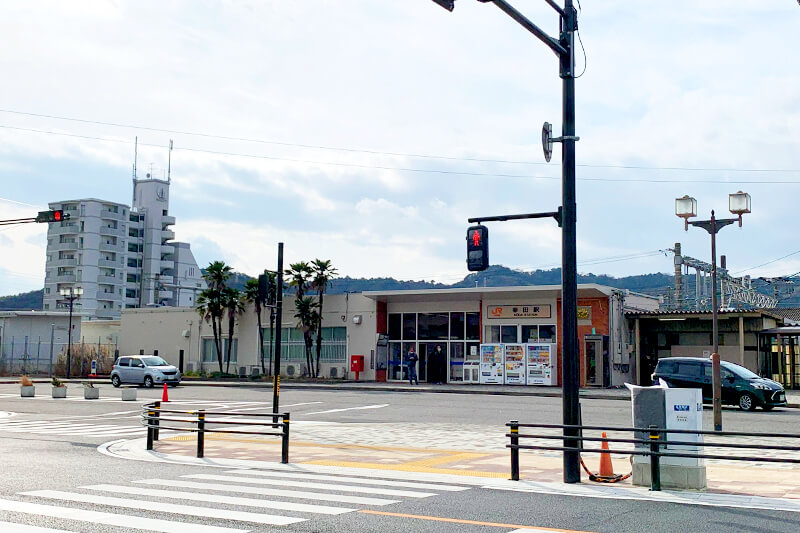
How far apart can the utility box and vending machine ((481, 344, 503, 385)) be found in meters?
30.4

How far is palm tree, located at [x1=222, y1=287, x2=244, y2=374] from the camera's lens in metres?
50.0

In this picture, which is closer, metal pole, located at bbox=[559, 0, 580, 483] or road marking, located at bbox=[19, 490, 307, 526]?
road marking, located at bbox=[19, 490, 307, 526]

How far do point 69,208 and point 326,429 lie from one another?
98.8 m

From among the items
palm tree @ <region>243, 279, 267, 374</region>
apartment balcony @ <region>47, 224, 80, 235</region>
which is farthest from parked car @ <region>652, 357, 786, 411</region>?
apartment balcony @ <region>47, 224, 80, 235</region>

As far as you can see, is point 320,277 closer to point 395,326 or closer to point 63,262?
point 395,326

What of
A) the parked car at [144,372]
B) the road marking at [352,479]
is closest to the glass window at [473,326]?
the parked car at [144,372]

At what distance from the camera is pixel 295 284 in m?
47.5

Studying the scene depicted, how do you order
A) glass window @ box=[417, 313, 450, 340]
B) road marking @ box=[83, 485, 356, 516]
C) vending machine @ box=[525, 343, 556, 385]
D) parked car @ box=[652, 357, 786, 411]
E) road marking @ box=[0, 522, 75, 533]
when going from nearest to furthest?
road marking @ box=[0, 522, 75, 533], road marking @ box=[83, 485, 356, 516], parked car @ box=[652, 357, 786, 411], vending machine @ box=[525, 343, 556, 385], glass window @ box=[417, 313, 450, 340]

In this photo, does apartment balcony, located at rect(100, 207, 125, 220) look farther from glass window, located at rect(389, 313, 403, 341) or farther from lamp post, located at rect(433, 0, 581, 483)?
lamp post, located at rect(433, 0, 581, 483)

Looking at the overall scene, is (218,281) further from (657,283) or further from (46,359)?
(657,283)

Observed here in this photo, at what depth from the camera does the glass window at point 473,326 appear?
4375 cm

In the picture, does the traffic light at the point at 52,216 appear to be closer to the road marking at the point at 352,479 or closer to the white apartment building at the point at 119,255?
the road marking at the point at 352,479

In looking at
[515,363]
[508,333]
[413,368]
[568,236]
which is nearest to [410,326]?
[413,368]

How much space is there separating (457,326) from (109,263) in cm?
7884
